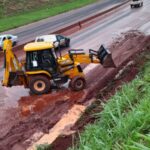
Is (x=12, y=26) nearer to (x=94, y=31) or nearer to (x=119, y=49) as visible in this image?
(x=94, y=31)

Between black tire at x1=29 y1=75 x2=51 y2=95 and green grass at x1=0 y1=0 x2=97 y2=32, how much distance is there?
29959mm

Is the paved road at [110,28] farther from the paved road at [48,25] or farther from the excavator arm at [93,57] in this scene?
the paved road at [48,25]

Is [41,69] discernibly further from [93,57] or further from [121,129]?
[121,129]

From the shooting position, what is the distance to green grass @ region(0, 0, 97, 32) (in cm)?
5372

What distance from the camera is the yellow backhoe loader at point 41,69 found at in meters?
20.7

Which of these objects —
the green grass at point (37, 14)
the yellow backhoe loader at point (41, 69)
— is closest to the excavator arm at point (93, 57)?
the yellow backhoe loader at point (41, 69)

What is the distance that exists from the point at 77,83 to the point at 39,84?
1901mm

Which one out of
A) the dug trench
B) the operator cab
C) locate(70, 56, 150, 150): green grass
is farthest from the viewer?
the operator cab

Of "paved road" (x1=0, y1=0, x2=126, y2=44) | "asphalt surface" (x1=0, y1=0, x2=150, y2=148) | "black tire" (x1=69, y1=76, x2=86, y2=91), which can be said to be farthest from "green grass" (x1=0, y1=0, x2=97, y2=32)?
"black tire" (x1=69, y1=76, x2=86, y2=91)

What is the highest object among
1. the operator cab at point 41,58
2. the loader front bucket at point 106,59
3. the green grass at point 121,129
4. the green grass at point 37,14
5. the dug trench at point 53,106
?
the green grass at point 121,129

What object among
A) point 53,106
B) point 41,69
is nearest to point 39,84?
point 41,69

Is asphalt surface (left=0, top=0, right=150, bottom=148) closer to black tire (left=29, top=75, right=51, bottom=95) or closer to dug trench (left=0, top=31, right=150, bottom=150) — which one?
dug trench (left=0, top=31, right=150, bottom=150)

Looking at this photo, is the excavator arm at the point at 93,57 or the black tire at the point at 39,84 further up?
the excavator arm at the point at 93,57

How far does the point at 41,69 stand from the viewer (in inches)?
828
